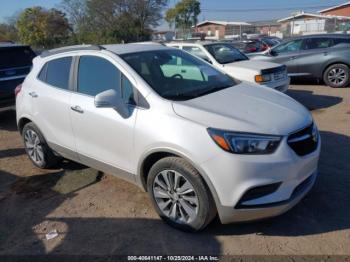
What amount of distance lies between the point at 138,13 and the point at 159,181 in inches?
1819

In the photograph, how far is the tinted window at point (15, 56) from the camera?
314 inches

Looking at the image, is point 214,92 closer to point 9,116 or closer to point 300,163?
point 300,163

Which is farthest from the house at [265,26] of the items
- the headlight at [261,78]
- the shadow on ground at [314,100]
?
the headlight at [261,78]

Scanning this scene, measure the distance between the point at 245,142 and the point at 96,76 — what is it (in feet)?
6.46

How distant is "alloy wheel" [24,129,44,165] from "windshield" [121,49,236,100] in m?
2.03

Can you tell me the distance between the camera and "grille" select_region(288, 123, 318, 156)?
3.19 meters

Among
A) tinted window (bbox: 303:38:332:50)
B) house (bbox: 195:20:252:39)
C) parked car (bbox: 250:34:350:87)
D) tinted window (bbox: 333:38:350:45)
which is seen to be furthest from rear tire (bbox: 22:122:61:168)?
house (bbox: 195:20:252:39)

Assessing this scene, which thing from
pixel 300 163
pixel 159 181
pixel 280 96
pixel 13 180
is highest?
pixel 280 96

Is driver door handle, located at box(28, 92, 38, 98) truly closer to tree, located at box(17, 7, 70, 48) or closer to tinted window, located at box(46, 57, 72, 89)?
tinted window, located at box(46, 57, 72, 89)

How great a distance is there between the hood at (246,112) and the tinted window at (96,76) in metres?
0.88

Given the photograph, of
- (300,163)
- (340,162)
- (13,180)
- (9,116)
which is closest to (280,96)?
(300,163)

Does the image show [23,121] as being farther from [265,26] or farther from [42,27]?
[265,26]

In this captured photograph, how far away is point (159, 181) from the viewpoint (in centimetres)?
354

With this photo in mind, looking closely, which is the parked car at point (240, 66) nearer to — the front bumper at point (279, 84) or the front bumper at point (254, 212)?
the front bumper at point (279, 84)
